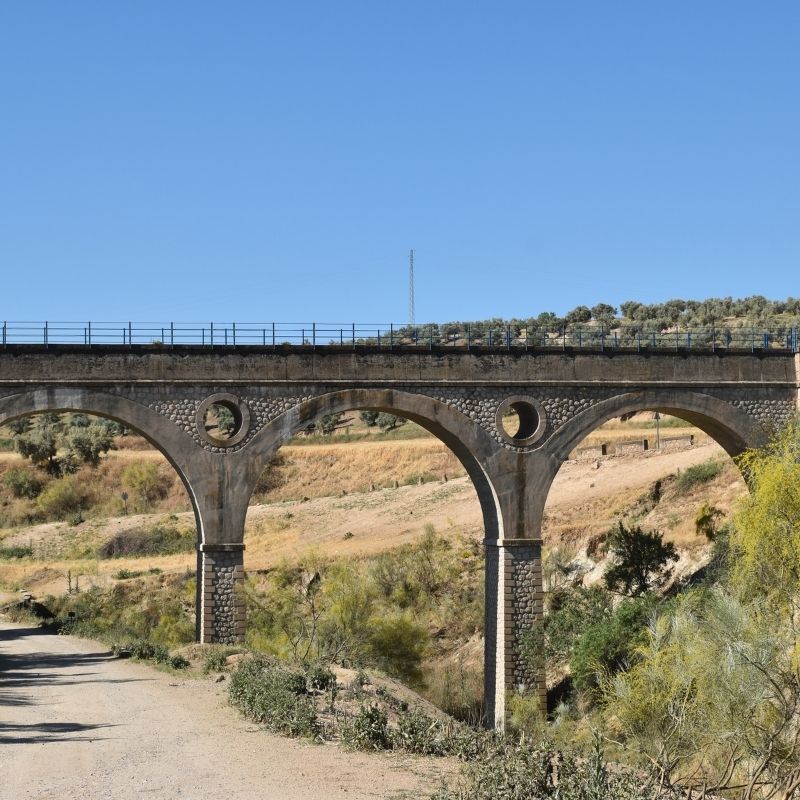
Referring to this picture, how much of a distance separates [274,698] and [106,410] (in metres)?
9.54

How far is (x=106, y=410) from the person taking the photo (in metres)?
27.8

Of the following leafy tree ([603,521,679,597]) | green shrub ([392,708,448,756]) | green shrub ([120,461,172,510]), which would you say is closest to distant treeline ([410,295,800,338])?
green shrub ([120,461,172,510])

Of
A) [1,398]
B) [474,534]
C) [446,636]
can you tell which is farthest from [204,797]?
[474,534]

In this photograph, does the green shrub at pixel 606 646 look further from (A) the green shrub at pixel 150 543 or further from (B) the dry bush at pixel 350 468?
(B) the dry bush at pixel 350 468

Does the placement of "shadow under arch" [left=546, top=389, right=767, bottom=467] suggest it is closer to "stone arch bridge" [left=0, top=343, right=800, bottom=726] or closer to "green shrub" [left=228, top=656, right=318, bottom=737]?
"stone arch bridge" [left=0, top=343, right=800, bottom=726]

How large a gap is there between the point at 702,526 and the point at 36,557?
34435 mm

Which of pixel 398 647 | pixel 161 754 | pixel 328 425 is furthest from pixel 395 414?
pixel 328 425

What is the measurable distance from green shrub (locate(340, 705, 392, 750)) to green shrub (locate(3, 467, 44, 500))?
55767 mm

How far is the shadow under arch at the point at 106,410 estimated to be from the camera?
27219mm

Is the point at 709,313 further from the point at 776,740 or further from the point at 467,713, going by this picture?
the point at 776,740

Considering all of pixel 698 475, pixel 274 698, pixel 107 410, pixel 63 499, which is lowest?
pixel 274 698

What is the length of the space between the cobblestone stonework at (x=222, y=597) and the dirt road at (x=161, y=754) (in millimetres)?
2295

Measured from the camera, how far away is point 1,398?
27125 millimetres

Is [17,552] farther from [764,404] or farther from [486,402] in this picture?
[764,404]
